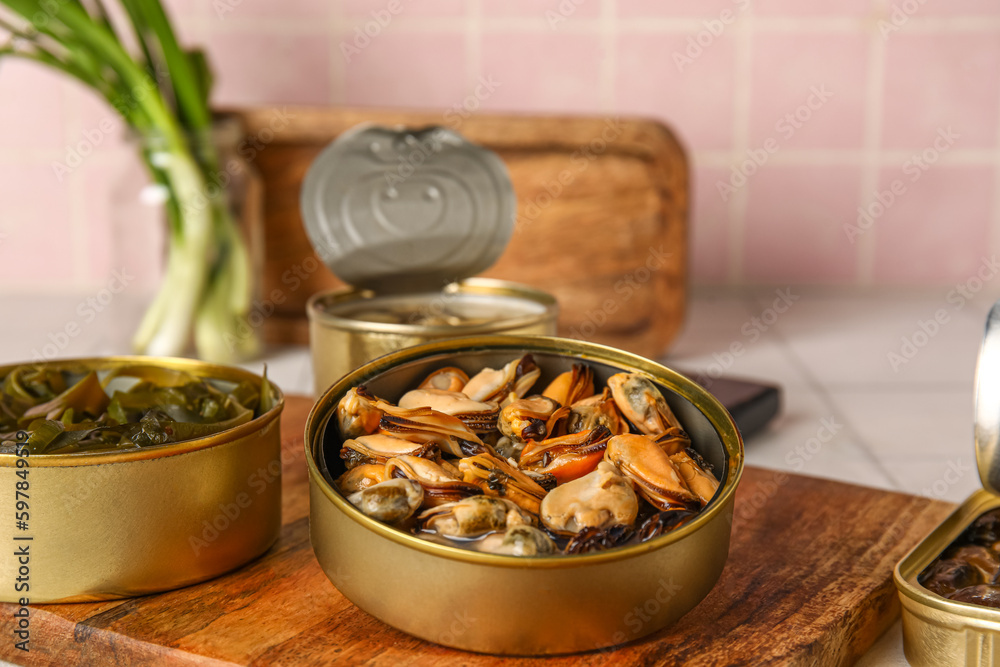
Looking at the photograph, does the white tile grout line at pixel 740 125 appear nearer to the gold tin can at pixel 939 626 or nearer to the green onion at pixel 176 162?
the green onion at pixel 176 162

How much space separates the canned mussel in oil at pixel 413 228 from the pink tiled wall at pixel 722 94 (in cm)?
67

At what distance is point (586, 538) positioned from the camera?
521 mm

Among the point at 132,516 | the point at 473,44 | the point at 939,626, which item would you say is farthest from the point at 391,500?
the point at 473,44

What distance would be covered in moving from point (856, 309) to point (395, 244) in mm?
901

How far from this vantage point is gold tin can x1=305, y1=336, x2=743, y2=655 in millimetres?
502

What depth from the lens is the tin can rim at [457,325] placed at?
0.77 m

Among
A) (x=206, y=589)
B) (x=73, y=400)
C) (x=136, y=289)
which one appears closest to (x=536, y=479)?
(x=206, y=589)

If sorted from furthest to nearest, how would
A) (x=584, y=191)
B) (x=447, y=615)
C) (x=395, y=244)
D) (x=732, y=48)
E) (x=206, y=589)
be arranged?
(x=732, y=48) < (x=584, y=191) < (x=395, y=244) < (x=206, y=589) < (x=447, y=615)

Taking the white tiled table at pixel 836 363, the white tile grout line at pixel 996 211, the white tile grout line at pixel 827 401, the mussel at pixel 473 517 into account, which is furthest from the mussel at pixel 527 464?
the white tile grout line at pixel 996 211

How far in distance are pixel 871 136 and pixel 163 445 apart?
127 cm

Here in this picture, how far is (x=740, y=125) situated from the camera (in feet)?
5.08

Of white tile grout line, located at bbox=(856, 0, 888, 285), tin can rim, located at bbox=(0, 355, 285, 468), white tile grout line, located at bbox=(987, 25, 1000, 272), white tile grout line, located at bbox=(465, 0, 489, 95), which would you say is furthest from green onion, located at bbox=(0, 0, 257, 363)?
white tile grout line, located at bbox=(987, 25, 1000, 272)

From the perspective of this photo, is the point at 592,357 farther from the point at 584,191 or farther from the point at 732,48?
the point at 732,48

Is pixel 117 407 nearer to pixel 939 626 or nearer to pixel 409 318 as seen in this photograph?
pixel 409 318
